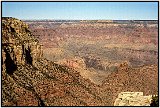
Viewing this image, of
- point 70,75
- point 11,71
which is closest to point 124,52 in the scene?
point 70,75

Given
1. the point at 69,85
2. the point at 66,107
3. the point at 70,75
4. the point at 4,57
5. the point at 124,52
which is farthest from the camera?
the point at 124,52

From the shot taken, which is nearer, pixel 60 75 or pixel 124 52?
pixel 60 75

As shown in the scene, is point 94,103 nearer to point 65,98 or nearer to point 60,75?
point 65,98

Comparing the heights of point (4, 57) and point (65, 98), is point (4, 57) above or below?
above

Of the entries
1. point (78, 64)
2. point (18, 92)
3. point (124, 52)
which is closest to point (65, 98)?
point (18, 92)

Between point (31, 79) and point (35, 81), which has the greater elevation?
point (31, 79)

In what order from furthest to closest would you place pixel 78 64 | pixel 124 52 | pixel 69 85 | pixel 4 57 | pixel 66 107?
1. pixel 124 52
2. pixel 78 64
3. pixel 69 85
4. pixel 4 57
5. pixel 66 107
